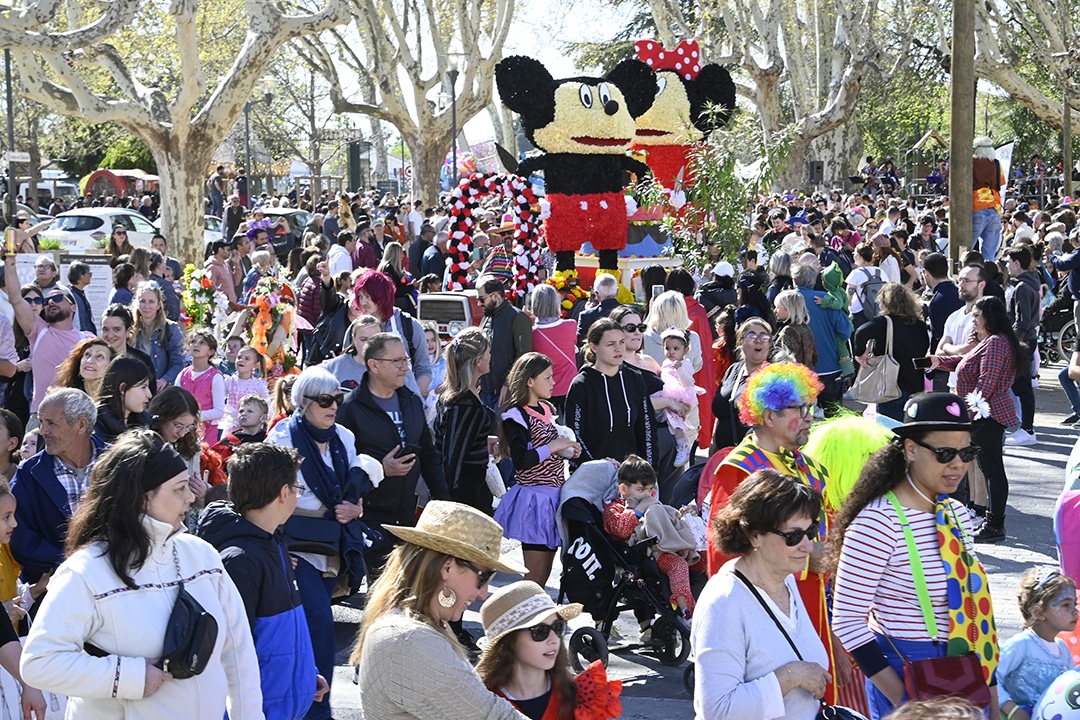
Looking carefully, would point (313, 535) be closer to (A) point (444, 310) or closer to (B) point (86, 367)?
(B) point (86, 367)

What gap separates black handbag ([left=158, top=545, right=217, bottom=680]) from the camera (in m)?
3.63

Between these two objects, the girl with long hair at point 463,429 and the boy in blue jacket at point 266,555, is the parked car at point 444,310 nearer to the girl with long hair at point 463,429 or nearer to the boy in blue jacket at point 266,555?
the girl with long hair at point 463,429

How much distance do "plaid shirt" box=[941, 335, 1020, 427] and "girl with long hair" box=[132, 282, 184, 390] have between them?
556 centimetres

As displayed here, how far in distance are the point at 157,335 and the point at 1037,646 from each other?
21.6 ft

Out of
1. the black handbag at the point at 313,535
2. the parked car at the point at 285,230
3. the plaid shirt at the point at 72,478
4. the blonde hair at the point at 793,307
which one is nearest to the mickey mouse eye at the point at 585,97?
the blonde hair at the point at 793,307

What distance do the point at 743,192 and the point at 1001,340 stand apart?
7162mm

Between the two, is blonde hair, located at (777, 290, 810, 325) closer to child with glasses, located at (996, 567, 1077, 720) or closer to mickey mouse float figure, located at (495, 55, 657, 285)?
child with glasses, located at (996, 567, 1077, 720)

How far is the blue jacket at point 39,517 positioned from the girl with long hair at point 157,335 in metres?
3.98

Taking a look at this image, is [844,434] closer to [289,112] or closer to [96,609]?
[96,609]

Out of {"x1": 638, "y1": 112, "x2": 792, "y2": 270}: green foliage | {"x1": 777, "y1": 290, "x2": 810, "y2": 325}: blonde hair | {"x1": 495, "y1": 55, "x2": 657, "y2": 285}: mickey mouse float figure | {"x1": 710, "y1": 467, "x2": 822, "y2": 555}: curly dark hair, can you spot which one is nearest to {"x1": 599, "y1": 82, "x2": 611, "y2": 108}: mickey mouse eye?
{"x1": 495, "y1": 55, "x2": 657, "y2": 285}: mickey mouse float figure

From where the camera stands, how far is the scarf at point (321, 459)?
19.6 feet

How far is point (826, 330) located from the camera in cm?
1169

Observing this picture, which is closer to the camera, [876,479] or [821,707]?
[821,707]

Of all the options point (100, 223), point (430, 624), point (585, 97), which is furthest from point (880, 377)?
point (100, 223)
